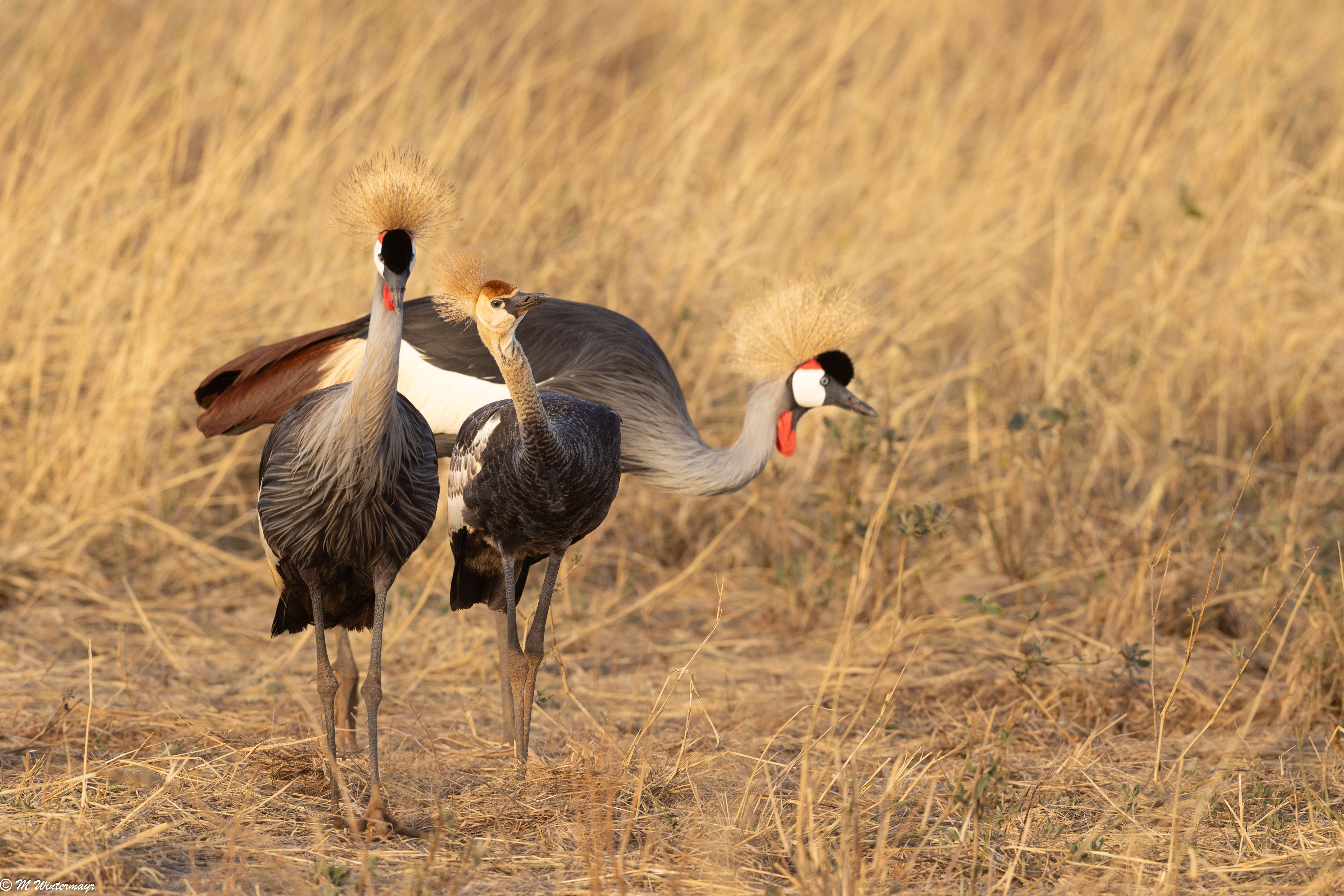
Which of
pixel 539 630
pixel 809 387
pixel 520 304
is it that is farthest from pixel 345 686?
pixel 809 387

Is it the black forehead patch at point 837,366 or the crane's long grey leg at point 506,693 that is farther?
the black forehead patch at point 837,366

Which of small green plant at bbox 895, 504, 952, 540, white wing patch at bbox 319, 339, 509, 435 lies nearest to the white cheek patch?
small green plant at bbox 895, 504, 952, 540

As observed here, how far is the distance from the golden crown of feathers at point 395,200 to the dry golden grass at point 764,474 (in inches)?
41.3

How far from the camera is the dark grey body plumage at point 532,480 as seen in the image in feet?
10.1

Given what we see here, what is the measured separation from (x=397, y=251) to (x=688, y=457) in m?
1.37

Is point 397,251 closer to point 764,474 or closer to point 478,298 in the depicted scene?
point 478,298

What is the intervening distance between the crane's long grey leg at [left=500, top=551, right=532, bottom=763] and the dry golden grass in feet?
0.37

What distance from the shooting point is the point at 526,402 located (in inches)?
114

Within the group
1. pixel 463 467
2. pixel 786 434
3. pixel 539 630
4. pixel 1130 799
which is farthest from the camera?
pixel 786 434

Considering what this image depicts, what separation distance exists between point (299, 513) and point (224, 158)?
2681 millimetres

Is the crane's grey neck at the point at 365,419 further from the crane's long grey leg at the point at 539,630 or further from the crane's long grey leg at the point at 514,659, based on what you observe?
the crane's long grey leg at the point at 539,630

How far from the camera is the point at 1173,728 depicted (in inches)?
146

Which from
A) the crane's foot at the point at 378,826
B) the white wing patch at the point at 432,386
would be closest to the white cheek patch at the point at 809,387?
the white wing patch at the point at 432,386

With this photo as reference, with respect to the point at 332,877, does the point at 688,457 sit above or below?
above
